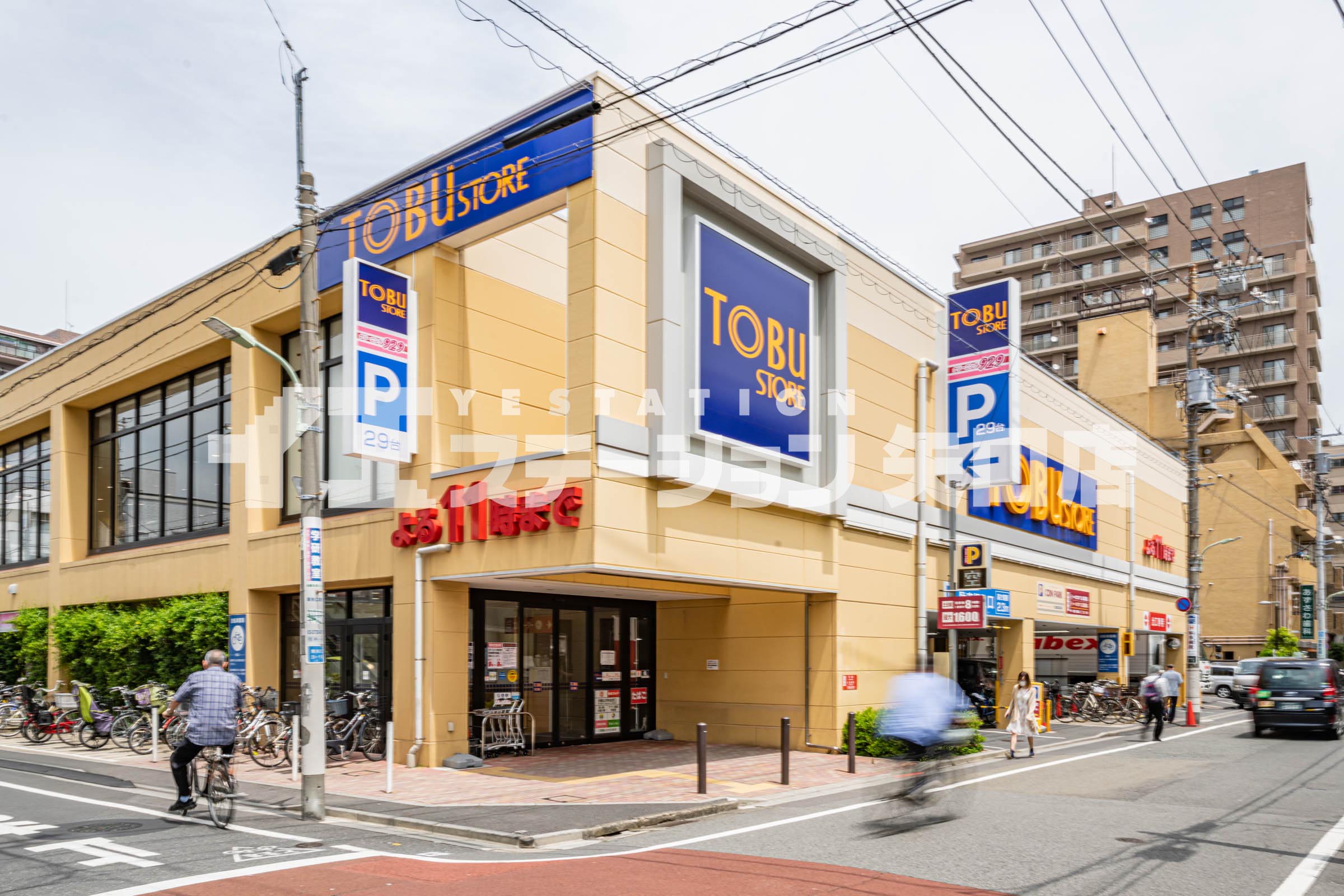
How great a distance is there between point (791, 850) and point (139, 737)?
1450 cm

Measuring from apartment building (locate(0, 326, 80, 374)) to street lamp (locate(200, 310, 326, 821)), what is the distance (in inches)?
2620

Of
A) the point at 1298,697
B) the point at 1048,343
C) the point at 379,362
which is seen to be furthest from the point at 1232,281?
the point at 1048,343

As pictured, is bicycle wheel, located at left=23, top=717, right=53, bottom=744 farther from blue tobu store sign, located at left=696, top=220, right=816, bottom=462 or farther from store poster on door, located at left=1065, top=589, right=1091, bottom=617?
store poster on door, located at left=1065, top=589, right=1091, bottom=617

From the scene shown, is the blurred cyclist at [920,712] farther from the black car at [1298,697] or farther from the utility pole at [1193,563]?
the utility pole at [1193,563]

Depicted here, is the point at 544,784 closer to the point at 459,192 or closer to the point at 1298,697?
the point at 459,192

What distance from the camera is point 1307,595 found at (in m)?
53.0

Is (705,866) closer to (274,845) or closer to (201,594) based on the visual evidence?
(274,845)

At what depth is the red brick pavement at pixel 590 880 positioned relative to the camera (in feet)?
27.1

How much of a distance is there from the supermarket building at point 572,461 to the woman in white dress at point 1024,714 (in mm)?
2370

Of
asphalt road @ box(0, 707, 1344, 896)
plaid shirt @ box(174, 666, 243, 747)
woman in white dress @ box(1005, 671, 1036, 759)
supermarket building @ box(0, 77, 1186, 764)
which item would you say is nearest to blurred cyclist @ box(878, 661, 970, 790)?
asphalt road @ box(0, 707, 1344, 896)

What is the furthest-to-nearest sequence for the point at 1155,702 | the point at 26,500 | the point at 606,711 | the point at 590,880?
the point at 26,500 → the point at 1155,702 → the point at 606,711 → the point at 590,880

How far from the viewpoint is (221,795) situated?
11344 mm

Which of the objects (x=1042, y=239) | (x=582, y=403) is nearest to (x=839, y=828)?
(x=582, y=403)

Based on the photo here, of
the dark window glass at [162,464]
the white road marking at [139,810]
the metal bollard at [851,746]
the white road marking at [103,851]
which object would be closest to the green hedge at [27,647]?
the dark window glass at [162,464]
